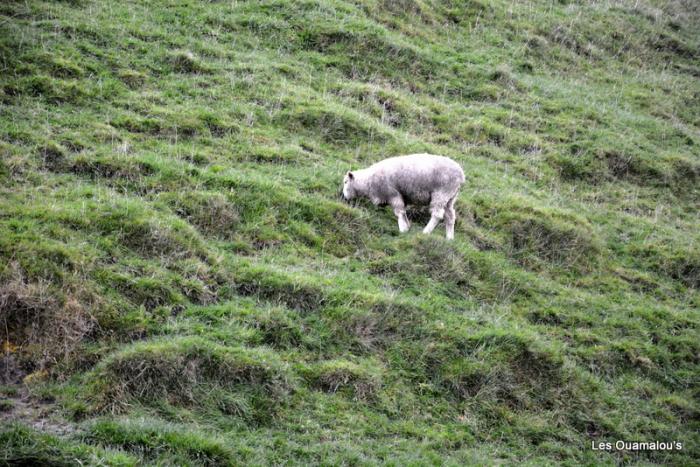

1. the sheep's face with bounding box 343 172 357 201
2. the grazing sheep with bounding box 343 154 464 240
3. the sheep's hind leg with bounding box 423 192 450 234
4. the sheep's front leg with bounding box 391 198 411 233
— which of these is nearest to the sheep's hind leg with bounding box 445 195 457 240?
the grazing sheep with bounding box 343 154 464 240

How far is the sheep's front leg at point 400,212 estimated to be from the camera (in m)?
13.2

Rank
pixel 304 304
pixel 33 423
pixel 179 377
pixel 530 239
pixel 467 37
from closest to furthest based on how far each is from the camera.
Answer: pixel 33 423, pixel 179 377, pixel 304 304, pixel 530 239, pixel 467 37

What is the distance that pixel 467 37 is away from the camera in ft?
75.6

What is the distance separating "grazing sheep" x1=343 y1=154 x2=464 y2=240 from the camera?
13008 mm

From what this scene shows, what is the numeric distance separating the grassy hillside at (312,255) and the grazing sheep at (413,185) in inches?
16.8

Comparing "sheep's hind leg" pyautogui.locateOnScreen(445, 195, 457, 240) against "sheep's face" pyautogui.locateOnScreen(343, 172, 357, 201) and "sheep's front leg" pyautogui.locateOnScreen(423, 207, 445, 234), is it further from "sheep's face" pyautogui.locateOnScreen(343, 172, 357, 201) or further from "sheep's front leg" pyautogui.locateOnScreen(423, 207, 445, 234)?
"sheep's face" pyautogui.locateOnScreen(343, 172, 357, 201)

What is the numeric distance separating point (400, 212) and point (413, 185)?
61 centimetres

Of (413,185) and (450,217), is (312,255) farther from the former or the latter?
(450,217)

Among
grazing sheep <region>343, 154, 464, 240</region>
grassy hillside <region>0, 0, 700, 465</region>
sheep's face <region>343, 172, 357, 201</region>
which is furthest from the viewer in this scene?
sheep's face <region>343, 172, 357, 201</region>

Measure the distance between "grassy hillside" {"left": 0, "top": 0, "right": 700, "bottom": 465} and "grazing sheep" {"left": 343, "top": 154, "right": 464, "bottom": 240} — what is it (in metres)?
0.43

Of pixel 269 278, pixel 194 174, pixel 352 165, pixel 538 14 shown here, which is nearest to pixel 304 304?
pixel 269 278

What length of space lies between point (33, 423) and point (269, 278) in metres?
4.17

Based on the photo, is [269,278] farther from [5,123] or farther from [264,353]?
[5,123]

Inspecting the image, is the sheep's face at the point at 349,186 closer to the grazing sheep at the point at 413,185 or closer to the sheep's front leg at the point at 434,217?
the grazing sheep at the point at 413,185
